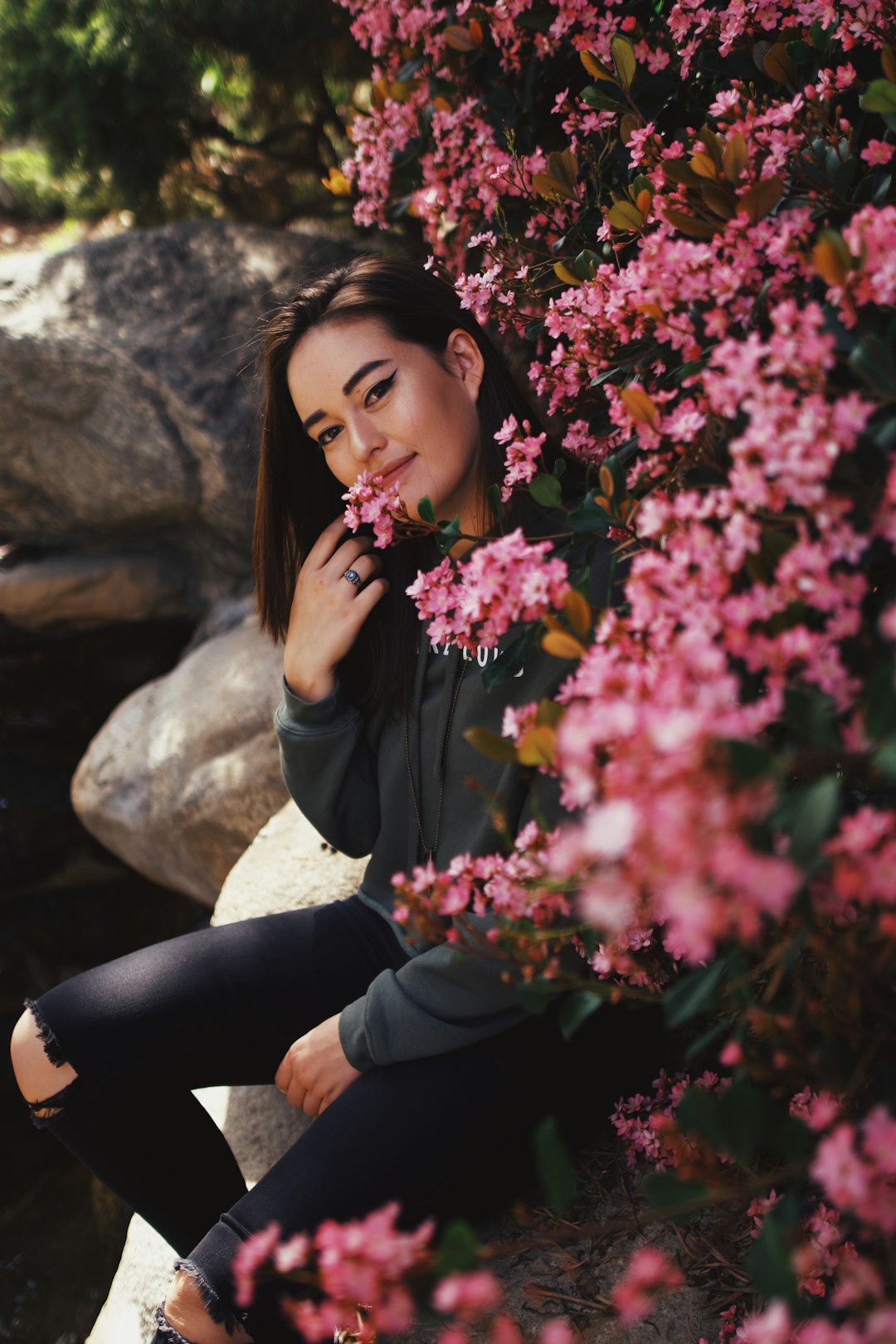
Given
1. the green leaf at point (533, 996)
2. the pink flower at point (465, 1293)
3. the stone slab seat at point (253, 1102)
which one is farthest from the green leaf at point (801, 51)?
the stone slab seat at point (253, 1102)

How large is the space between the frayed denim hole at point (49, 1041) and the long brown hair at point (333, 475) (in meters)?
0.77

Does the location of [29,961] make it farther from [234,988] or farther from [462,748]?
[462,748]

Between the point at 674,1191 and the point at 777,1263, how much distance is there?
9 centimetres

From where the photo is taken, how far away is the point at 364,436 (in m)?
1.73

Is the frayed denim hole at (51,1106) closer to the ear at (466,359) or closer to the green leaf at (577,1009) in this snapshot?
the green leaf at (577,1009)

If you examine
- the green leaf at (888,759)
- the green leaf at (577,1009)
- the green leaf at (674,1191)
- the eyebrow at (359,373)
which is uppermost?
the eyebrow at (359,373)

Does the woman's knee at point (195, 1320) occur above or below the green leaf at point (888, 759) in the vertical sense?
below

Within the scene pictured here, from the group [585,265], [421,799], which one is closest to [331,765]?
[421,799]

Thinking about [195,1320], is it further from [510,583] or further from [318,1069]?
[510,583]

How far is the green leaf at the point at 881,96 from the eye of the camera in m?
1.04

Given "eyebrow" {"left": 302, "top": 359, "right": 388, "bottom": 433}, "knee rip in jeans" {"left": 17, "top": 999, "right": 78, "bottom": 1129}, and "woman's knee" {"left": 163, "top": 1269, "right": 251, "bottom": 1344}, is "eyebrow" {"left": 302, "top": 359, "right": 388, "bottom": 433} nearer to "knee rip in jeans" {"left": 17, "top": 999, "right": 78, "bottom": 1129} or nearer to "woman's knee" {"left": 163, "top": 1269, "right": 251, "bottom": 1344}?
"knee rip in jeans" {"left": 17, "top": 999, "right": 78, "bottom": 1129}

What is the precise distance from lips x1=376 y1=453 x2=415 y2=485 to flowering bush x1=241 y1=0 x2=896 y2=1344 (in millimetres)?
265

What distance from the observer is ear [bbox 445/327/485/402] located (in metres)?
1.82

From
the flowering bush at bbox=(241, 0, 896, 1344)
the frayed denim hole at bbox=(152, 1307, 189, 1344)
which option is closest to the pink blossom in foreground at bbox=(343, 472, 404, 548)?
the flowering bush at bbox=(241, 0, 896, 1344)
